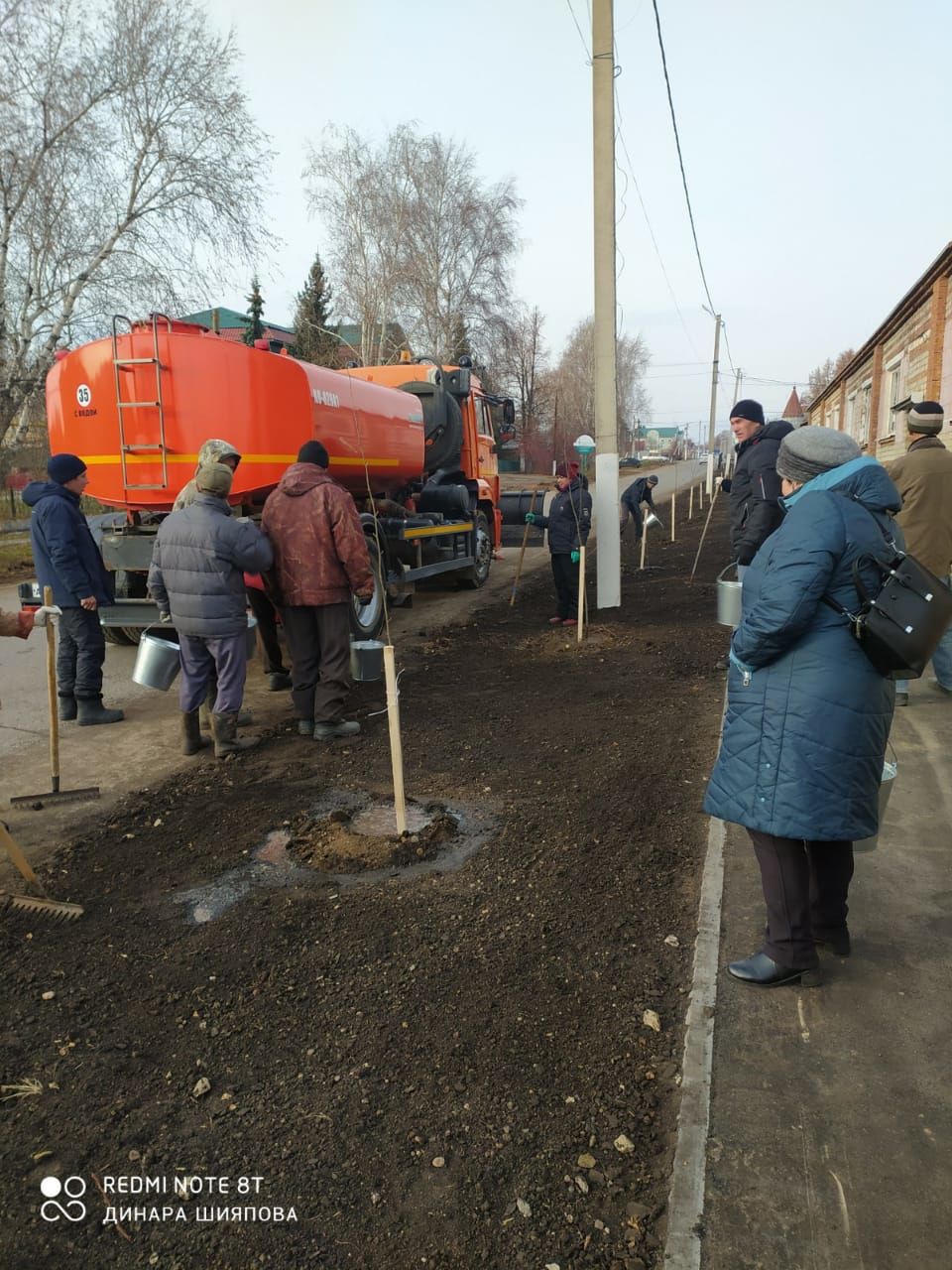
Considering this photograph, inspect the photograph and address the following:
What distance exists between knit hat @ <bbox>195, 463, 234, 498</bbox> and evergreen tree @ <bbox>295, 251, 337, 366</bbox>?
25.8 meters

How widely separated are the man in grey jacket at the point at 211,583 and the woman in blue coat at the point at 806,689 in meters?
3.42

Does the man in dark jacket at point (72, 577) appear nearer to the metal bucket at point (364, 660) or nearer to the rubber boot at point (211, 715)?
the rubber boot at point (211, 715)

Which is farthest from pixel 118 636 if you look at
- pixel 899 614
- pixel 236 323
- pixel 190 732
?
pixel 236 323

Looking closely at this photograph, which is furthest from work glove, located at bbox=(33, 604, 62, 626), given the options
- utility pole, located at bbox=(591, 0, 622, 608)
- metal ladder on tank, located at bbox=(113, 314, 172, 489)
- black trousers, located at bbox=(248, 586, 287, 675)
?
utility pole, located at bbox=(591, 0, 622, 608)

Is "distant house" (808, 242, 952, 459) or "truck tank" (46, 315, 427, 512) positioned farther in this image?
"distant house" (808, 242, 952, 459)

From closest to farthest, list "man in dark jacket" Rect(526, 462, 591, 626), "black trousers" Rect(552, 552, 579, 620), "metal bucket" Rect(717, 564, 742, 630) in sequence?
"metal bucket" Rect(717, 564, 742, 630), "man in dark jacket" Rect(526, 462, 591, 626), "black trousers" Rect(552, 552, 579, 620)

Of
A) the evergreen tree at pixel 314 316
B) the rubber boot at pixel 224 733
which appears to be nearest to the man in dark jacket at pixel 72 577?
the rubber boot at pixel 224 733

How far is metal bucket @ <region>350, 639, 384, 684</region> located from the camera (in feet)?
20.2

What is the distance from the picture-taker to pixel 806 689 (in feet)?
8.43

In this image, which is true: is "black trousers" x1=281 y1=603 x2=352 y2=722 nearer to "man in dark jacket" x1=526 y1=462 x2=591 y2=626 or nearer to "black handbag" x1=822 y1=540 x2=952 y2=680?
"black handbag" x1=822 y1=540 x2=952 y2=680

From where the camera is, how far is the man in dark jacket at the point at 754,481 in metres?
5.82

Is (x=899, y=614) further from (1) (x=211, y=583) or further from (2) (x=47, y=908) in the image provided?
(1) (x=211, y=583)

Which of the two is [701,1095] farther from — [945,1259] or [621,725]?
[621,725]

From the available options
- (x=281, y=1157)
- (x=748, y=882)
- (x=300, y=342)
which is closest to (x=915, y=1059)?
(x=748, y=882)
